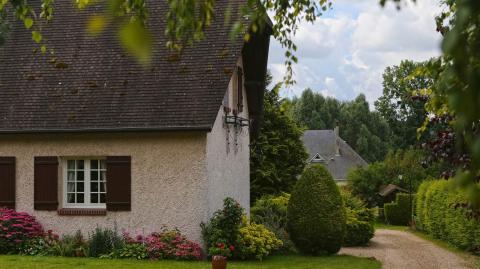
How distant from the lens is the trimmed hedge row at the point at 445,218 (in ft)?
61.7

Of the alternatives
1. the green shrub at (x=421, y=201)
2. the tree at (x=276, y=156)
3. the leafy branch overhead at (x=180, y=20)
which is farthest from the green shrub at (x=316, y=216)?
the green shrub at (x=421, y=201)

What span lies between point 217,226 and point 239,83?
16.0ft

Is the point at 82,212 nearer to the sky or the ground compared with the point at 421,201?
nearer to the sky

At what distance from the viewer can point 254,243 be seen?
1455 centimetres

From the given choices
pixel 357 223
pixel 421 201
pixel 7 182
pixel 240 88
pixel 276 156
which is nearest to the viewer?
pixel 7 182

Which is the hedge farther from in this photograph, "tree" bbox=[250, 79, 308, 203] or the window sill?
the window sill

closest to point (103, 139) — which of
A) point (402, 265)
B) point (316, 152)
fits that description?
point (402, 265)

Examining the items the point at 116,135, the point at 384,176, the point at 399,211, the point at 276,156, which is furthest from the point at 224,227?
the point at 384,176

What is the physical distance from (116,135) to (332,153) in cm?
5161

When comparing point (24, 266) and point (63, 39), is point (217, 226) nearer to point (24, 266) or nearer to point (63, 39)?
point (24, 266)

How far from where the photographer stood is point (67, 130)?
1523 centimetres

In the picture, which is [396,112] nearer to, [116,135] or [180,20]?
[116,135]

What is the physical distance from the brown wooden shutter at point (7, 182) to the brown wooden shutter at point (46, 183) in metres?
0.57

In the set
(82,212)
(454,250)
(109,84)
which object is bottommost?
(454,250)
